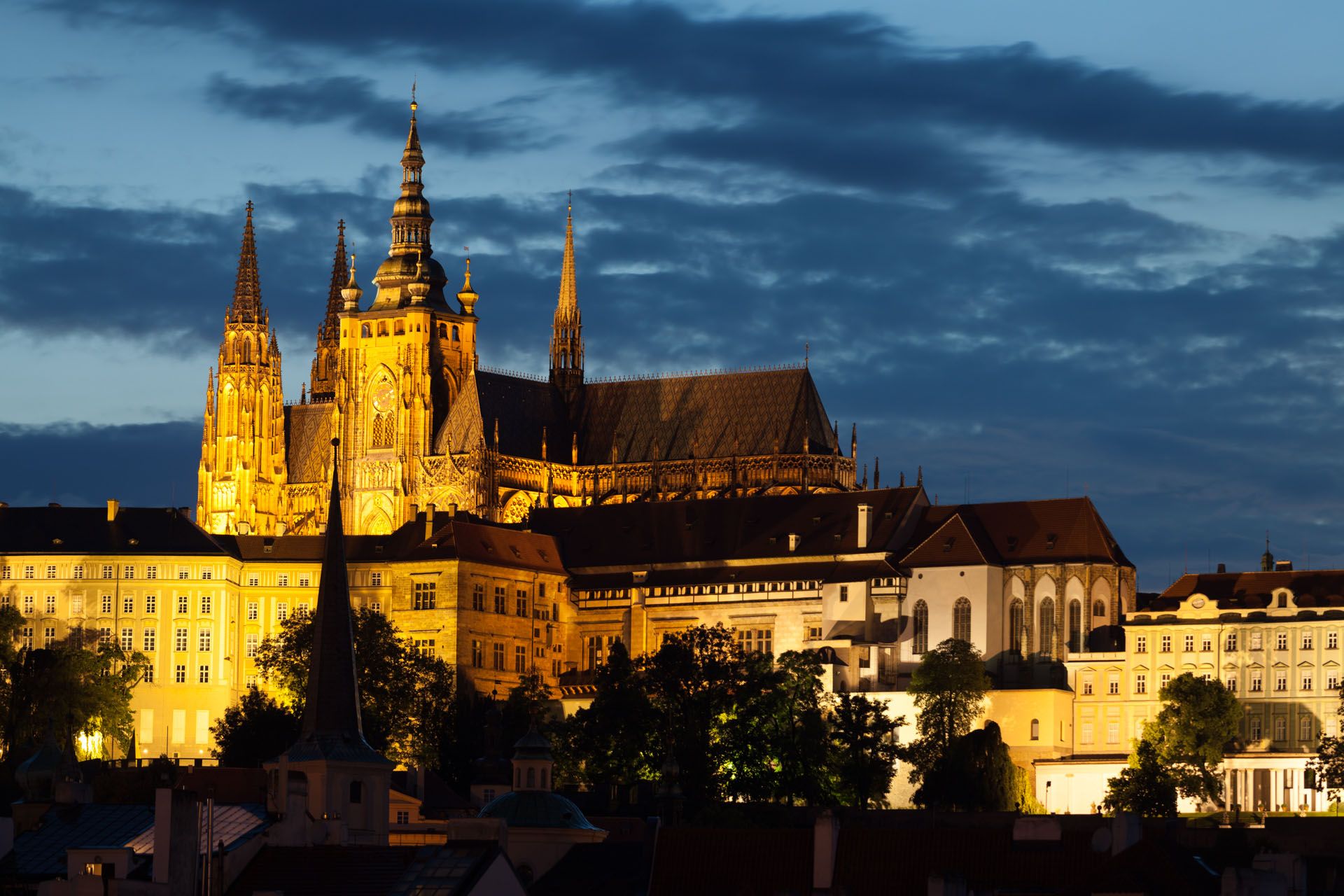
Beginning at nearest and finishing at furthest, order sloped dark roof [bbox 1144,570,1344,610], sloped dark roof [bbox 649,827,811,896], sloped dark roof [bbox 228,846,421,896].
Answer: sloped dark roof [bbox 228,846,421,896], sloped dark roof [bbox 649,827,811,896], sloped dark roof [bbox 1144,570,1344,610]

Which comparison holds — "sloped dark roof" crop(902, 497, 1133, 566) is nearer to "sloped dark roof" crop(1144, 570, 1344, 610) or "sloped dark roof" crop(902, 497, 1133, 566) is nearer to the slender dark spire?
"sloped dark roof" crop(1144, 570, 1344, 610)

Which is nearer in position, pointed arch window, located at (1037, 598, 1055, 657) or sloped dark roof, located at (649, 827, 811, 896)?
sloped dark roof, located at (649, 827, 811, 896)

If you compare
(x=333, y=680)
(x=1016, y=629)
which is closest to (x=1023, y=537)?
(x=1016, y=629)

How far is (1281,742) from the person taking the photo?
179875 millimetres

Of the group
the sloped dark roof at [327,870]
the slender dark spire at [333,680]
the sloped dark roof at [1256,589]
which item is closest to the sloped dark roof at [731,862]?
the sloped dark roof at [327,870]

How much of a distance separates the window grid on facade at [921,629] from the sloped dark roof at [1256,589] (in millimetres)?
11510

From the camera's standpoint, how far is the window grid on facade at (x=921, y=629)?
191250mm

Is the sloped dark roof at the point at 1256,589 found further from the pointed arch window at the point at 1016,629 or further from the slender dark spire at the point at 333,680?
the slender dark spire at the point at 333,680

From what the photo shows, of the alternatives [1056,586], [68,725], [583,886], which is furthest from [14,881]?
[1056,586]

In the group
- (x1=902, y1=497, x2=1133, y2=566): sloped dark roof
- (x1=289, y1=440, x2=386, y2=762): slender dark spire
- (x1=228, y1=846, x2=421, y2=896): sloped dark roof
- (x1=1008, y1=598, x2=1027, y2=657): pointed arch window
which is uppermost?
(x1=902, y1=497, x2=1133, y2=566): sloped dark roof

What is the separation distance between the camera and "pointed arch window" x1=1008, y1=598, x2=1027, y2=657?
19009 centimetres

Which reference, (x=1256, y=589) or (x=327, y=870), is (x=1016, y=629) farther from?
(x=327, y=870)

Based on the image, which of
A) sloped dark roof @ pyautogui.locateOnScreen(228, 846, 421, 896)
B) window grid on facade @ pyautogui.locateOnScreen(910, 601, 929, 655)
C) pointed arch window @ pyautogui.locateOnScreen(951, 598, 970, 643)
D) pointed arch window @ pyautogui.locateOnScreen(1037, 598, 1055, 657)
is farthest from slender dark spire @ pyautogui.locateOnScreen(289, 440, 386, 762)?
pointed arch window @ pyautogui.locateOnScreen(1037, 598, 1055, 657)

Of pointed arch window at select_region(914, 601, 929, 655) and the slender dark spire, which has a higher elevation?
pointed arch window at select_region(914, 601, 929, 655)
